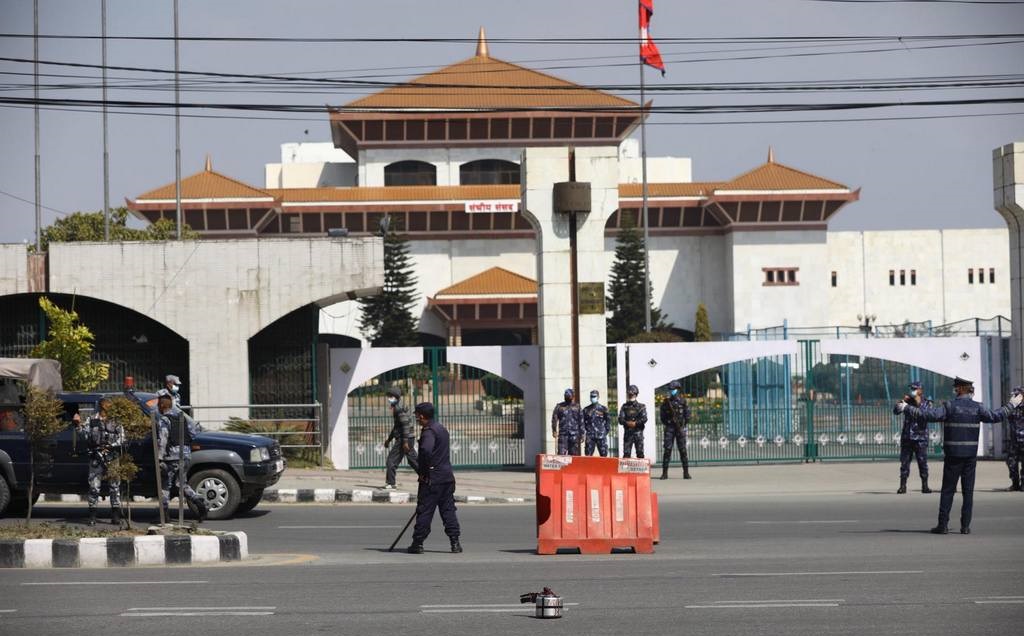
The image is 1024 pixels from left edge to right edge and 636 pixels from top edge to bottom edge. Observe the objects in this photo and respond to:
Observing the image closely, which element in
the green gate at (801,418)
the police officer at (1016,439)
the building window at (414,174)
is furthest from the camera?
the building window at (414,174)

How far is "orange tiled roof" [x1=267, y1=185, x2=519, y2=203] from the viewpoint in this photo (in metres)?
66.4

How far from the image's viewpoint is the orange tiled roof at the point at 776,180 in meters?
68.8

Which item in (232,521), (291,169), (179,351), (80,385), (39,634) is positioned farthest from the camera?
(291,169)

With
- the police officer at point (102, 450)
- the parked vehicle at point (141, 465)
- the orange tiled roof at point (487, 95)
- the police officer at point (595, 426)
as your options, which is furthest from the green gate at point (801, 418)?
the orange tiled roof at point (487, 95)

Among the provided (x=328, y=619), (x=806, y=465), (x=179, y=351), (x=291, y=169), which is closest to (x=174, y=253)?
(x=179, y=351)

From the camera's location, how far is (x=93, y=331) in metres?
25.8

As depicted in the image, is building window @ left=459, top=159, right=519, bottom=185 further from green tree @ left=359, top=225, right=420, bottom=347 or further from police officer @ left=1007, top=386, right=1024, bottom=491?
police officer @ left=1007, top=386, right=1024, bottom=491

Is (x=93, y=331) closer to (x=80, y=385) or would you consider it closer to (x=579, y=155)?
(x=80, y=385)

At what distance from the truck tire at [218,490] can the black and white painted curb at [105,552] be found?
4.09m

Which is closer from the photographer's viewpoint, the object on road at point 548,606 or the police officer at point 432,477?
the object on road at point 548,606

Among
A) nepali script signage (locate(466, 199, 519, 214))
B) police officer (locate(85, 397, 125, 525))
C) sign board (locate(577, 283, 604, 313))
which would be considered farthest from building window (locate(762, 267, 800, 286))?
police officer (locate(85, 397, 125, 525))

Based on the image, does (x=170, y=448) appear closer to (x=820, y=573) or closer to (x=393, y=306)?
(x=820, y=573)

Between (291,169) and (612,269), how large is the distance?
22.4 metres

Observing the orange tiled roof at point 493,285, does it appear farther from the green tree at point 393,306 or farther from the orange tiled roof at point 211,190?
the orange tiled roof at point 211,190
